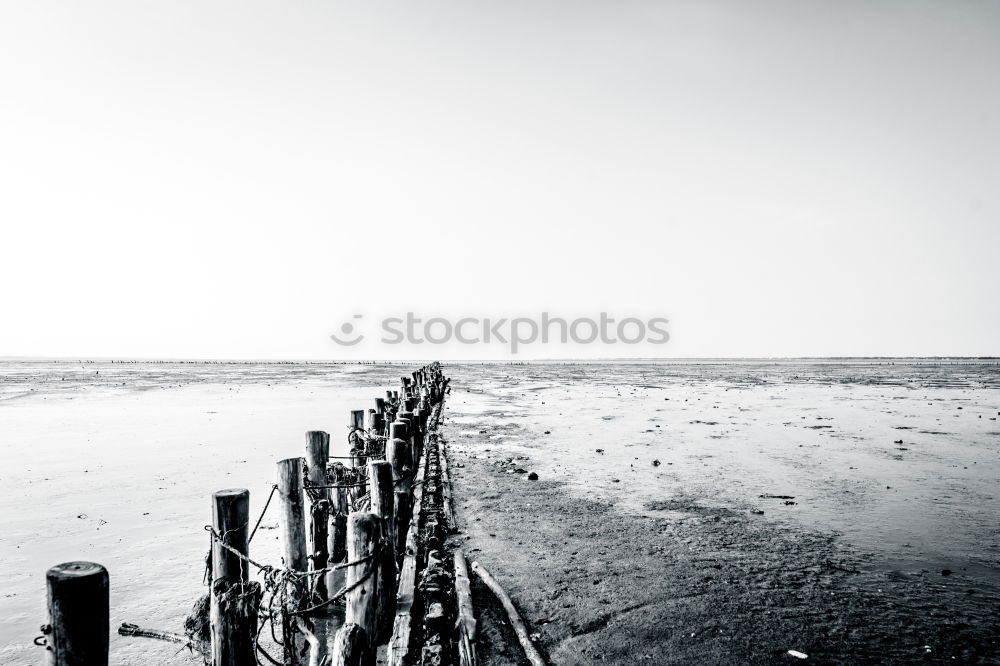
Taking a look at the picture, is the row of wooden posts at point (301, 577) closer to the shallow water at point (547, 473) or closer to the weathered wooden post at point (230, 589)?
the weathered wooden post at point (230, 589)

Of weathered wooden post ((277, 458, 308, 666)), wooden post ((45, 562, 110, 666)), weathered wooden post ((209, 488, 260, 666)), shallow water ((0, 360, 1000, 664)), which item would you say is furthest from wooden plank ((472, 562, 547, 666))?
wooden post ((45, 562, 110, 666))

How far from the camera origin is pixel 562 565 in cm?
682

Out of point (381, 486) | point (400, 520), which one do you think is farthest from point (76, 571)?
point (400, 520)

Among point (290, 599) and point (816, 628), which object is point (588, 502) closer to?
point (816, 628)

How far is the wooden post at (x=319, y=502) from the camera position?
642cm

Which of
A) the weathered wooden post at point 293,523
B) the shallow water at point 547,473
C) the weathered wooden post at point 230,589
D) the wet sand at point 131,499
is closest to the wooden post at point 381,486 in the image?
the weathered wooden post at point 293,523

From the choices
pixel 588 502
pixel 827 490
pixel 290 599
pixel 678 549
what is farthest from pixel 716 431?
pixel 290 599

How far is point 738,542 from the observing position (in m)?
7.68

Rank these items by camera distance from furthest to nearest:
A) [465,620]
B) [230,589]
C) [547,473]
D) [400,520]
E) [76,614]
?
[547,473]
[400,520]
[465,620]
[230,589]
[76,614]

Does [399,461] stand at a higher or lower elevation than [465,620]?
higher

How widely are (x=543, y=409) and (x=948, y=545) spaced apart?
17.6 m

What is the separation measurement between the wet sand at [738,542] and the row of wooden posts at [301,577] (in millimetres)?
1568

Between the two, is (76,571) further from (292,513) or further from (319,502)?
(319,502)

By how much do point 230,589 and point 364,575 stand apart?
861 mm
